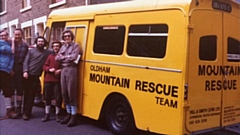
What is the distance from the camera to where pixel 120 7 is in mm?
6238

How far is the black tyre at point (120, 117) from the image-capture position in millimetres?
6023

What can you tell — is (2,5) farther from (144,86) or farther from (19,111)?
(144,86)

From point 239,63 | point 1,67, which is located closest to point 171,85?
point 239,63

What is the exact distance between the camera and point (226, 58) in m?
5.79

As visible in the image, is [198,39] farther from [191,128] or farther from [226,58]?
[191,128]

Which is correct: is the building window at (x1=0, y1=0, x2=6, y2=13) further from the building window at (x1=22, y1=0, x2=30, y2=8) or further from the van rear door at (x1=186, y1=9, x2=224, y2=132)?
the van rear door at (x1=186, y1=9, x2=224, y2=132)

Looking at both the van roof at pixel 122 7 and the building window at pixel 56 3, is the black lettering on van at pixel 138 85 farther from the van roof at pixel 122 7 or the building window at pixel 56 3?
the building window at pixel 56 3

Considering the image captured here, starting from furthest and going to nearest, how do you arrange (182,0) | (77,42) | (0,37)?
(0,37) < (77,42) < (182,0)

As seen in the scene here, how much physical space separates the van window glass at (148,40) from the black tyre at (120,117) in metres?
0.94

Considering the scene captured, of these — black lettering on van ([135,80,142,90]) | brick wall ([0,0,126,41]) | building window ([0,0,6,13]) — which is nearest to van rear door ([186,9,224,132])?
black lettering on van ([135,80,142,90])

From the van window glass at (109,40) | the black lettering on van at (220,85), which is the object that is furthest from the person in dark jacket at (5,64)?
the black lettering on van at (220,85)

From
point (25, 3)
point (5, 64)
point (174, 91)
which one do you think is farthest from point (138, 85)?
point (25, 3)

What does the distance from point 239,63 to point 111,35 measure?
2.34 meters

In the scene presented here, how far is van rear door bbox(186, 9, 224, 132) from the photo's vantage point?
17.1 ft
